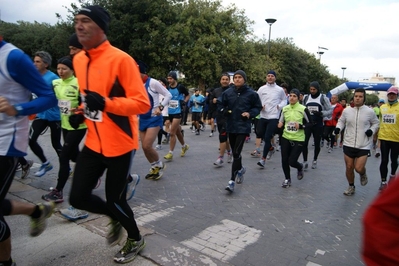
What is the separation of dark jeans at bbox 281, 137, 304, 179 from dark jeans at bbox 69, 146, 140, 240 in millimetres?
3750

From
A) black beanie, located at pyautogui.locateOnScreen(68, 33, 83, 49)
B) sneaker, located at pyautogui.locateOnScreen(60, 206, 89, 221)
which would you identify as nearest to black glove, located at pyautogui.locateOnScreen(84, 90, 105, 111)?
black beanie, located at pyautogui.locateOnScreen(68, 33, 83, 49)

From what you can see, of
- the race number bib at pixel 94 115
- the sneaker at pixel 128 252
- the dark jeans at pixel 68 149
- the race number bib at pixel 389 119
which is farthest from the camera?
the race number bib at pixel 389 119

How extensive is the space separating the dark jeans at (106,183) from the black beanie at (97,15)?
42.6 inches

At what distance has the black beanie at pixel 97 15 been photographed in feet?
8.91

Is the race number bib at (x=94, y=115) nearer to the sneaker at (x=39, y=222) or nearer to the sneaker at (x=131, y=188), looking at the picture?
the sneaker at (x=39, y=222)

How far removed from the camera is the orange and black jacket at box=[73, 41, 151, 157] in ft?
8.92

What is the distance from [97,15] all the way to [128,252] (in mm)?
2078

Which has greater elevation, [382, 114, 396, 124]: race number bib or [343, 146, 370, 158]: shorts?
[382, 114, 396, 124]: race number bib

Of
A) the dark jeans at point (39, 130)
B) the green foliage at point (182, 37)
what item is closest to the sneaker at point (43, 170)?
the dark jeans at point (39, 130)

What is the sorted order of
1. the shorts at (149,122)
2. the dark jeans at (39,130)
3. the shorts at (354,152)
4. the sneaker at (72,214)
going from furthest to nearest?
the shorts at (149,122)
the shorts at (354,152)
the dark jeans at (39,130)
the sneaker at (72,214)

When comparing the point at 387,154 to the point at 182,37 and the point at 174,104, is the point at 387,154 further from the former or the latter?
the point at 182,37

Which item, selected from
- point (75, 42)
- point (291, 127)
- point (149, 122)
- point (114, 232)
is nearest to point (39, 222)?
point (114, 232)

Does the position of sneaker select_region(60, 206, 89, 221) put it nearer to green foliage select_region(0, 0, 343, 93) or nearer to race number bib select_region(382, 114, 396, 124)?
Answer: race number bib select_region(382, 114, 396, 124)

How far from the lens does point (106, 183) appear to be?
2920mm
